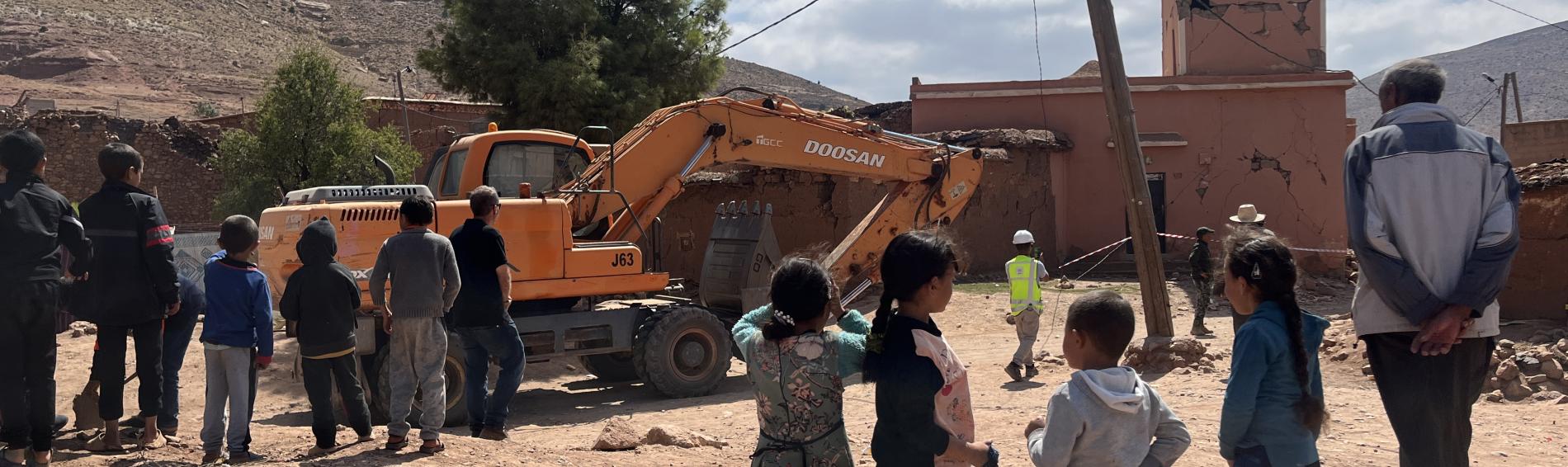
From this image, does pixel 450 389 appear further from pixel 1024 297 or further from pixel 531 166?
pixel 1024 297

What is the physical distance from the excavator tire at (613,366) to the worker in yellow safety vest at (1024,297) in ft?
11.7

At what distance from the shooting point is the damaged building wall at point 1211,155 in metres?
20.2

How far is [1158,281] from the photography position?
1023 cm

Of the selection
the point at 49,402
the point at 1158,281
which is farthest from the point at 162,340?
the point at 1158,281

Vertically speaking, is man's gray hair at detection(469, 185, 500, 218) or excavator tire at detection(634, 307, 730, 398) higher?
man's gray hair at detection(469, 185, 500, 218)

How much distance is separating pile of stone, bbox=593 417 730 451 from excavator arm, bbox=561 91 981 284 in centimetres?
281

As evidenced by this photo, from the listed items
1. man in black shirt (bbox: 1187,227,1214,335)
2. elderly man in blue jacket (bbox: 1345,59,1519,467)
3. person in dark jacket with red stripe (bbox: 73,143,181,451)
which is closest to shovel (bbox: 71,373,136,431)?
person in dark jacket with red stripe (bbox: 73,143,181,451)

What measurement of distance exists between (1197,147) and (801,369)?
61.5ft

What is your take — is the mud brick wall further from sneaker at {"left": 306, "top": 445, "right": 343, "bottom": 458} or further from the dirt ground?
sneaker at {"left": 306, "top": 445, "right": 343, "bottom": 458}

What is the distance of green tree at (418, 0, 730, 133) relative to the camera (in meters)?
20.2

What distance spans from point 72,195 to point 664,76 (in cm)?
1430

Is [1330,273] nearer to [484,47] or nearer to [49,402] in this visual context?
[484,47]

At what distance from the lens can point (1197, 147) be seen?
20.5 m

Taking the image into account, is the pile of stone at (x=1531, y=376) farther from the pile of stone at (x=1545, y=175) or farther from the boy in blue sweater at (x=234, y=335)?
the boy in blue sweater at (x=234, y=335)
